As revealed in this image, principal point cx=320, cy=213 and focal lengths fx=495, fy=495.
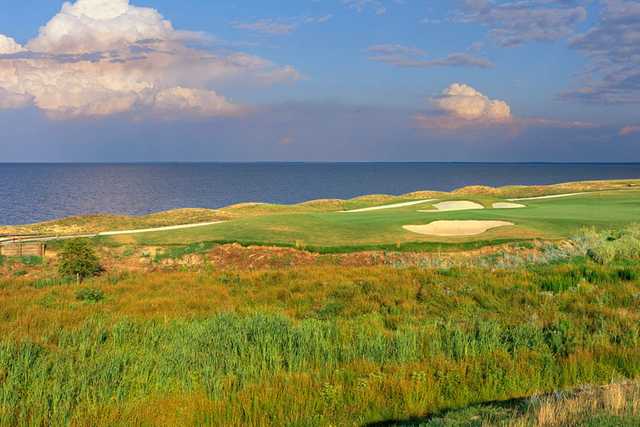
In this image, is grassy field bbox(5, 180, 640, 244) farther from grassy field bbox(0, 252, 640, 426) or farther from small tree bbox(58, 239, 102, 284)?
grassy field bbox(0, 252, 640, 426)

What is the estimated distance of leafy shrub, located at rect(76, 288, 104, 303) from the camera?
448 inches

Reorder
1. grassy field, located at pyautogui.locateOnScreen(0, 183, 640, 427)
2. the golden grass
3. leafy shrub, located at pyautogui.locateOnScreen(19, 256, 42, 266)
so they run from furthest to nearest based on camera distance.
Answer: the golden grass, leafy shrub, located at pyautogui.locateOnScreen(19, 256, 42, 266), grassy field, located at pyautogui.locateOnScreen(0, 183, 640, 427)

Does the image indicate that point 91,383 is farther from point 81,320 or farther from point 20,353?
point 81,320

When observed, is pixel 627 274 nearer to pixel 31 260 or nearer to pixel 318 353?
pixel 318 353

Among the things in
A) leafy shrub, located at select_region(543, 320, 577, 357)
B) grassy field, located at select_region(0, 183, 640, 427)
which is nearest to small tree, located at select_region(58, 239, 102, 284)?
grassy field, located at select_region(0, 183, 640, 427)

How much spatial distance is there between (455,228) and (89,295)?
20286mm

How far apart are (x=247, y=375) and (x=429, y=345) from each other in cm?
273

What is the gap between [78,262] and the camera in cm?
1886

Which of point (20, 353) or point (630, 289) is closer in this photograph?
point (20, 353)

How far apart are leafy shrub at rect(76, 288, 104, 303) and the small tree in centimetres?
722

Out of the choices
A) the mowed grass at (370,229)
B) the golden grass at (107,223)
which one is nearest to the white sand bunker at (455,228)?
the mowed grass at (370,229)

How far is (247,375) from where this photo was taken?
646cm

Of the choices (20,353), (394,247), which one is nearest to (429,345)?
(20,353)

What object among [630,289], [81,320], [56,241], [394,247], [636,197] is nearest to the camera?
[81,320]
